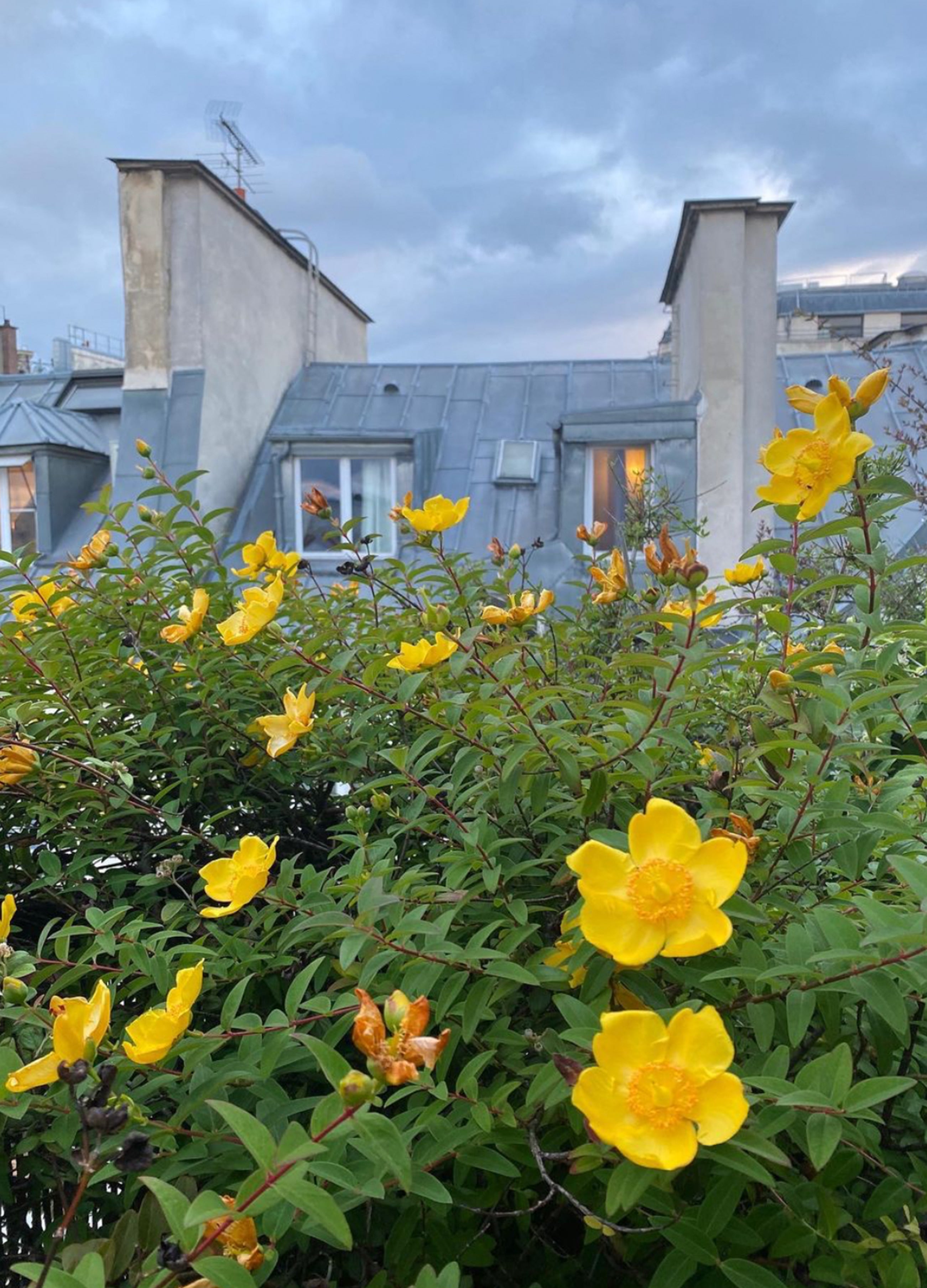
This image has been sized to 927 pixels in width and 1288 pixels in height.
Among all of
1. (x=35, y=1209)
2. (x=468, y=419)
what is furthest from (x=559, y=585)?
(x=35, y=1209)

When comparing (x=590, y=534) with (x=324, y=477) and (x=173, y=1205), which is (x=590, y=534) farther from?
(x=324, y=477)

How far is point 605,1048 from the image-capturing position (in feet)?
1.75

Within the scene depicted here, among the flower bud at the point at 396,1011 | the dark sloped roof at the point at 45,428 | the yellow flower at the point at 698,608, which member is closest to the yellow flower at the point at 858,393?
the yellow flower at the point at 698,608

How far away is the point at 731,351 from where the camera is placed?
6.71 m

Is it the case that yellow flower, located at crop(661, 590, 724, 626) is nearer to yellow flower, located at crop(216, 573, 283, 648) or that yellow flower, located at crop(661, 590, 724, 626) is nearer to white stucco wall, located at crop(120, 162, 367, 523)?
yellow flower, located at crop(216, 573, 283, 648)

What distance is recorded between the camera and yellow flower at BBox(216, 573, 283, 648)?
1043 millimetres

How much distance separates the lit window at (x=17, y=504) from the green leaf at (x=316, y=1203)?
849 cm

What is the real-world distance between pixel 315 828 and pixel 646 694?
566 mm

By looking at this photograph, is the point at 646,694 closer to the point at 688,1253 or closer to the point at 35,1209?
the point at 688,1253

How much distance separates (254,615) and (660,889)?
2.07 feet

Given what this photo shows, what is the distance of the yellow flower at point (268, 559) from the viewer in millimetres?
1317

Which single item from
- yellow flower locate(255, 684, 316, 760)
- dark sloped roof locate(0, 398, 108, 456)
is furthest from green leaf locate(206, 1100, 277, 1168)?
Answer: dark sloped roof locate(0, 398, 108, 456)

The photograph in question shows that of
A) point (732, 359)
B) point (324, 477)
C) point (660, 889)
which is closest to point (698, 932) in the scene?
point (660, 889)

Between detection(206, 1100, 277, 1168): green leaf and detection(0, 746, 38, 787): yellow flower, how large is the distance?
21.5 inches
